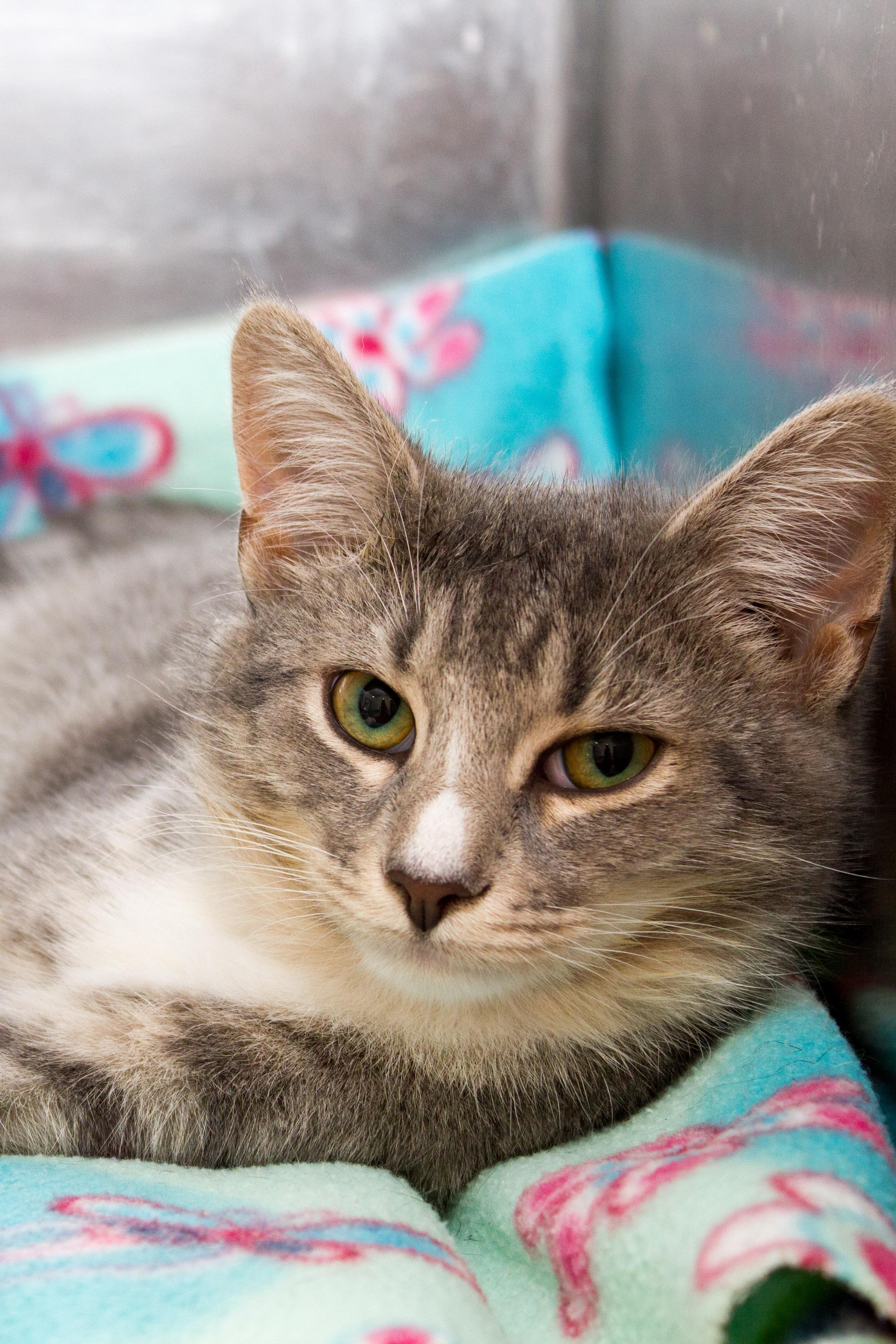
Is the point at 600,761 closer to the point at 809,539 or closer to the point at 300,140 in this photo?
the point at 809,539

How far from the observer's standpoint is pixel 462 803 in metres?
1.00

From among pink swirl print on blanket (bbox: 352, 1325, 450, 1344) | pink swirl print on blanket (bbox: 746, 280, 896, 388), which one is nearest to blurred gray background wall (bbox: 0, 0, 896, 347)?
pink swirl print on blanket (bbox: 746, 280, 896, 388)

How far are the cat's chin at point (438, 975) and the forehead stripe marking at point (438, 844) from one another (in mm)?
82

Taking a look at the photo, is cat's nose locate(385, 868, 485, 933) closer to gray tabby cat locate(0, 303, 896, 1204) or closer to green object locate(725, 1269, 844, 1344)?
gray tabby cat locate(0, 303, 896, 1204)

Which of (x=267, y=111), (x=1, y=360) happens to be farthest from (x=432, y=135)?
(x=1, y=360)

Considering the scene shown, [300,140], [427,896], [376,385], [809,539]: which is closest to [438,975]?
[427,896]

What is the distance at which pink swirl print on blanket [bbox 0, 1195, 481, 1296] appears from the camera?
91 cm

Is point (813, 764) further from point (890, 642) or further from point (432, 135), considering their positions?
point (432, 135)

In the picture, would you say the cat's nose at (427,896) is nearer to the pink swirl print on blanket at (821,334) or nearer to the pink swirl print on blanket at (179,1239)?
the pink swirl print on blanket at (179,1239)

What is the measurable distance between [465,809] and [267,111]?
6.44ft

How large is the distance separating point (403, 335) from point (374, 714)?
4.73 ft

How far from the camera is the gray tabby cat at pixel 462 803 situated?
104 centimetres

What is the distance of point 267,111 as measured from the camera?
245 cm

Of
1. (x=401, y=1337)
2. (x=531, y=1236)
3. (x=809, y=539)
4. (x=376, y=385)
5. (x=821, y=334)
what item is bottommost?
(x=531, y=1236)
